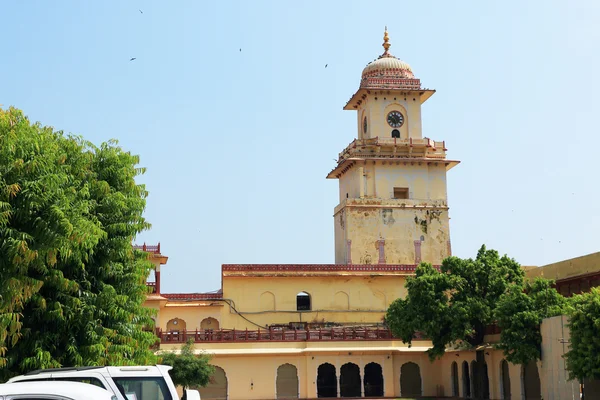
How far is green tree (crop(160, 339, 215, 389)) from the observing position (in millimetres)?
34281

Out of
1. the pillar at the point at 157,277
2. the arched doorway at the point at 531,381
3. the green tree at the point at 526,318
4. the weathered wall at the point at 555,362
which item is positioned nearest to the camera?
the weathered wall at the point at 555,362

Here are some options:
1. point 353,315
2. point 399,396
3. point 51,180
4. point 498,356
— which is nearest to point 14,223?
point 51,180

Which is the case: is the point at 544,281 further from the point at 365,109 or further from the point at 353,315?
the point at 365,109

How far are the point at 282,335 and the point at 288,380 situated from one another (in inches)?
82.2

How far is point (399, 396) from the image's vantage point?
39125 millimetres

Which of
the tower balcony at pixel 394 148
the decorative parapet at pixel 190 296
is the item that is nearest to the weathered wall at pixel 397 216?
the tower balcony at pixel 394 148

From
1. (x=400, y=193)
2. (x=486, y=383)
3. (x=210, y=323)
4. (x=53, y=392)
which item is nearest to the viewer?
(x=53, y=392)

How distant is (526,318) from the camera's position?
30406mm

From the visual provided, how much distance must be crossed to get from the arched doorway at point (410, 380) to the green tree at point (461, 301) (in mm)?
4857

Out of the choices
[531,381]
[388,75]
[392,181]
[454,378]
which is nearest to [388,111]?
[388,75]

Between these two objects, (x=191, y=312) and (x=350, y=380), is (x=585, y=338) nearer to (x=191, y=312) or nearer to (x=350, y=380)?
(x=350, y=380)

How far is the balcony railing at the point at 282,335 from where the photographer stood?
124ft

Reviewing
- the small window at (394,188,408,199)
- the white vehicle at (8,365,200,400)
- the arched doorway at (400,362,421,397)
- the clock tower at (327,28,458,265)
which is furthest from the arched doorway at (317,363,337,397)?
the white vehicle at (8,365,200,400)

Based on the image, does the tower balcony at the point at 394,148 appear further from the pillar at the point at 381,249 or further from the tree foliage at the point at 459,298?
the tree foliage at the point at 459,298
